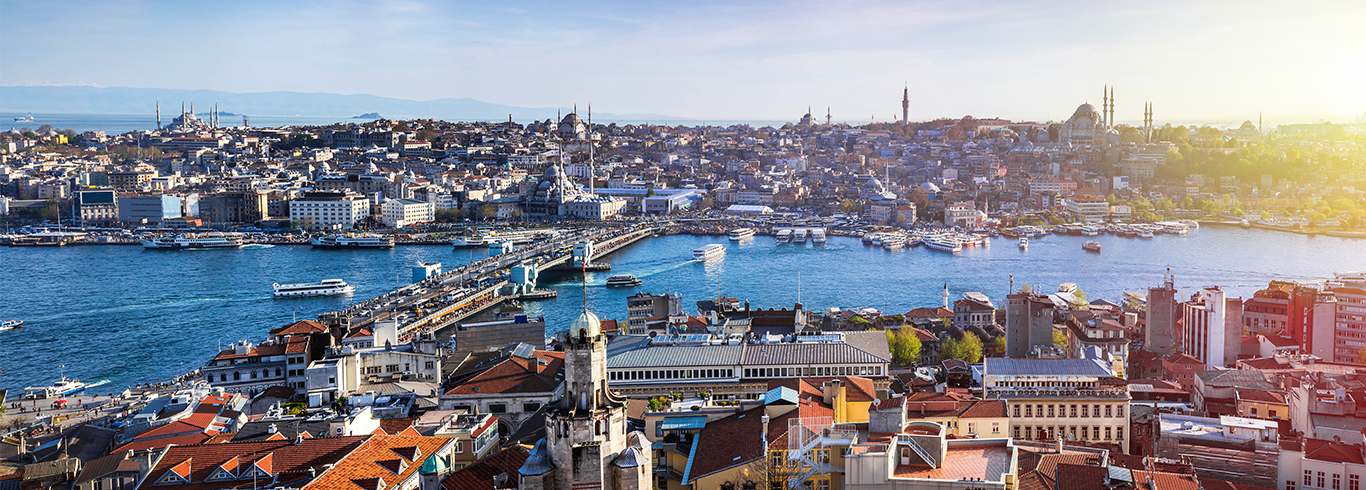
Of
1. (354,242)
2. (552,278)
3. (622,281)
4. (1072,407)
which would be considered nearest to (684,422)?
(1072,407)

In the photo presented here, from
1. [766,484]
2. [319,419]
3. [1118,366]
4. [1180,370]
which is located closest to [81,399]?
[319,419]

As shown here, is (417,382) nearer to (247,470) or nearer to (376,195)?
(247,470)

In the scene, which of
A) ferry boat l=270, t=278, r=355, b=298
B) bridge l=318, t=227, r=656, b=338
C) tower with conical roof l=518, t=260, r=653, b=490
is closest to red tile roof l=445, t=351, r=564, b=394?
bridge l=318, t=227, r=656, b=338

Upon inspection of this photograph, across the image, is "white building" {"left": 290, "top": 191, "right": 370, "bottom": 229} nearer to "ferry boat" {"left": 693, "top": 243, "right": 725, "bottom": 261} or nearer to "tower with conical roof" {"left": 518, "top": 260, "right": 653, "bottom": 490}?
"ferry boat" {"left": 693, "top": 243, "right": 725, "bottom": 261}

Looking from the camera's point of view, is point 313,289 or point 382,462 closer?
point 382,462

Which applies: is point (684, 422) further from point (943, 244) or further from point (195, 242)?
point (195, 242)

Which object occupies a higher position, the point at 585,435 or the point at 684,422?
the point at 585,435

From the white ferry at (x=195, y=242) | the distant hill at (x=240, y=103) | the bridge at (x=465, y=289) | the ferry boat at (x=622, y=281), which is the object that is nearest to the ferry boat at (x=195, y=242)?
the white ferry at (x=195, y=242)
